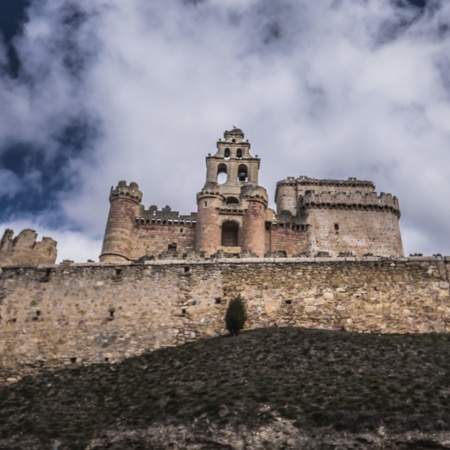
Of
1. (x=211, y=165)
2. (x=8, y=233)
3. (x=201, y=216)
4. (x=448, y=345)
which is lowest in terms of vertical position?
(x=448, y=345)

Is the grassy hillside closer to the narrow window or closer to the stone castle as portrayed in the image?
the stone castle

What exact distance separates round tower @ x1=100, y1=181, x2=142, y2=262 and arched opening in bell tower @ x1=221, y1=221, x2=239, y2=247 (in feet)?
22.5

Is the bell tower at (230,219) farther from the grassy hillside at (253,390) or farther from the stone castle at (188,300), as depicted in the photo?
the grassy hillside at (253,390)

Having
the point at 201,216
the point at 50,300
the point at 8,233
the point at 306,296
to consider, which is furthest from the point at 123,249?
the point at 306,296

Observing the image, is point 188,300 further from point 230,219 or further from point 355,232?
point 355,232

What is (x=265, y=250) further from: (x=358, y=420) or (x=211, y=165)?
(x=358, y=420)

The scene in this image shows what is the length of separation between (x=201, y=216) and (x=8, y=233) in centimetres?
1681

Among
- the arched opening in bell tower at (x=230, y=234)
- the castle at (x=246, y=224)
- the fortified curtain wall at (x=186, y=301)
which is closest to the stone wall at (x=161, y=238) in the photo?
the castle at (x=246, y=224)

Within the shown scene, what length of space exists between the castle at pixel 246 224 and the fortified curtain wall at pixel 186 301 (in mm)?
16751

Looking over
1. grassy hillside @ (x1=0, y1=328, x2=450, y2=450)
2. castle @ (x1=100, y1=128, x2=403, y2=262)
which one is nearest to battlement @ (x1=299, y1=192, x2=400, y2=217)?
castle @ (x1=100, y1=128, x2=403, y2=262)

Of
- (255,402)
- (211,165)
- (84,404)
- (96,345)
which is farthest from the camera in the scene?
(211,165)

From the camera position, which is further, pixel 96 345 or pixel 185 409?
pixel 96 345

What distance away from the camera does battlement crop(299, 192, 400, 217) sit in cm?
4253

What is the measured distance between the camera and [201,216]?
124ft
